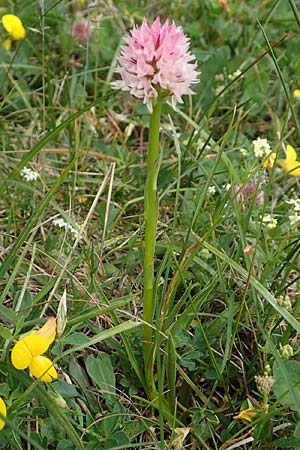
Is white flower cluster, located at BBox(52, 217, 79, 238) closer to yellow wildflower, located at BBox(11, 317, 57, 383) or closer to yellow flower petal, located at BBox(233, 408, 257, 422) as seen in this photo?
yellow wildflower, located at BBox(11, 317, 57, 383)

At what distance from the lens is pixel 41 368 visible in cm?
104

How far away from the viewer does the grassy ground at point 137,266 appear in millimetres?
1112

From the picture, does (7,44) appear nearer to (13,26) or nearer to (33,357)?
(13,26)

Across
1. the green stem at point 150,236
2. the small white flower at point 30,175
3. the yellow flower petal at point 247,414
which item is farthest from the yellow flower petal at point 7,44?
the yellow flower petal at point 247,414

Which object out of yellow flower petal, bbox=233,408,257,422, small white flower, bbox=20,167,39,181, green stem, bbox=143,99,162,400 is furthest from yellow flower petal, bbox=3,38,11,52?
yellow flower petal, bbox=233,408,257,422

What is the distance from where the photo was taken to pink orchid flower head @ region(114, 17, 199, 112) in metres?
0.91

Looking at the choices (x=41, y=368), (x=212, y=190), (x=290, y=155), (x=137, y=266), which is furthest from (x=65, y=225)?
(x=290, y=155)

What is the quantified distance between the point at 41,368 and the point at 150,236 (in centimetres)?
24

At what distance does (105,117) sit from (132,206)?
40 cm

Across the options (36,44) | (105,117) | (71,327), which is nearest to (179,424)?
(71,327)

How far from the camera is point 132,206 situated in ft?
5.29

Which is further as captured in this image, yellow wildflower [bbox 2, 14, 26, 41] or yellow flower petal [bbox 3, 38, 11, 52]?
yellow flower petal [bbox 3, 38, 11, 52]

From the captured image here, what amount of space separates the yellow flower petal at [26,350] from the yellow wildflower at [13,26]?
101cm

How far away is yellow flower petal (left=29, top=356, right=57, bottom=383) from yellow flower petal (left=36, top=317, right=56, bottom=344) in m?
0.04
